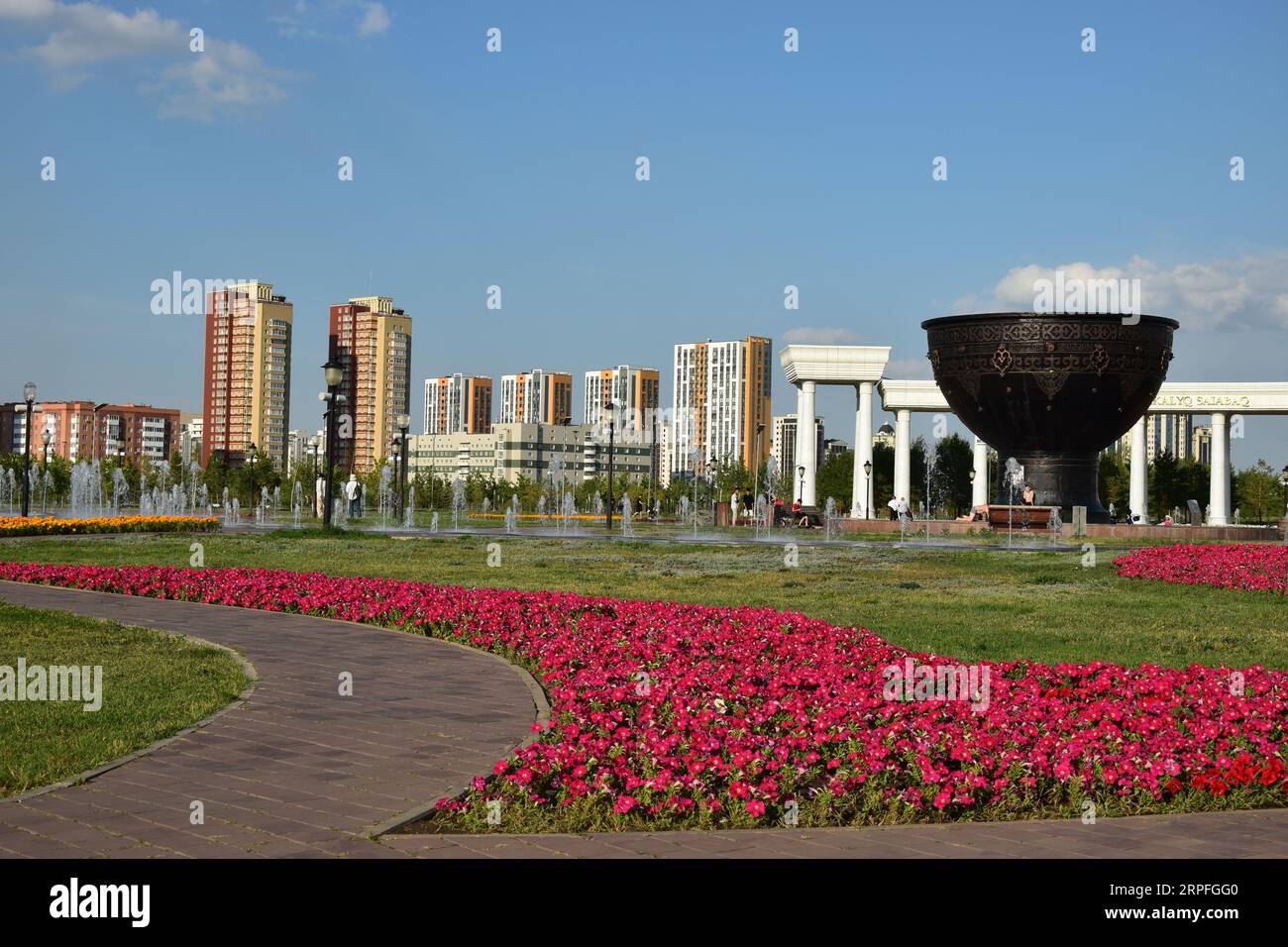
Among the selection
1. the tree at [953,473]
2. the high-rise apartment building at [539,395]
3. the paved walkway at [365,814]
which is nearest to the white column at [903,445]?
the tree at [953,473]

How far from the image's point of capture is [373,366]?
134125 mm

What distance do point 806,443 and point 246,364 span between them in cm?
8680

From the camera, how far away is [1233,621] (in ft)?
44.2

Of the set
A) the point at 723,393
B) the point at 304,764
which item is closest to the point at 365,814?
the point at 304,764

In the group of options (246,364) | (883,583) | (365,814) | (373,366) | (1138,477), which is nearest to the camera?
(365,814)

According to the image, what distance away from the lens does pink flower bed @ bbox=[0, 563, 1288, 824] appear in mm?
5762

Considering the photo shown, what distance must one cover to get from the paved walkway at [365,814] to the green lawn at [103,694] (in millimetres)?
236

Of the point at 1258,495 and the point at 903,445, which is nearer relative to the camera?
the point at 903,445

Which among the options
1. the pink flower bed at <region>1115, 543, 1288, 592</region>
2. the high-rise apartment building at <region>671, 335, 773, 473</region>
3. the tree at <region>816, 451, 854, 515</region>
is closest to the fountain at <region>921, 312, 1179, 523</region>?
the pink flower bed at <region>1115, 543, 1288, 592</region>

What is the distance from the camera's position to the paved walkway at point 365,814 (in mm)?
5094

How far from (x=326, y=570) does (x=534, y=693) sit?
10468mm

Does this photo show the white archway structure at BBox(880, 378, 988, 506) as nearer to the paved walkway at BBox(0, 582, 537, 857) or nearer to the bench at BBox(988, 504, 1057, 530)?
the bench at BBox(988, 504, 1057, 530)

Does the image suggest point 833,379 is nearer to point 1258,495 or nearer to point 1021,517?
point 1021,517

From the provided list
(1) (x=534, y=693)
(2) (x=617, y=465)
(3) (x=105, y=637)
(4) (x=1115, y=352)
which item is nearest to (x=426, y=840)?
(1) (x=534, y=693)
